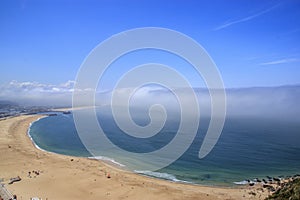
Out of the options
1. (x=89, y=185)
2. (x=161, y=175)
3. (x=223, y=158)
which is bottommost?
(x=89, y=185)

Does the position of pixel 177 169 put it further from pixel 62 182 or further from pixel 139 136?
pixel 139 136

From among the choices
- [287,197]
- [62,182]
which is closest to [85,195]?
[62,182]

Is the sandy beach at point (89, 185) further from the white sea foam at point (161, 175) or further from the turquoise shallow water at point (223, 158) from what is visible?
the turquoise shallow water at point (223, 158)

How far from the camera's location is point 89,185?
3077 cm

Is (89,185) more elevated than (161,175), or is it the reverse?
(161,175)

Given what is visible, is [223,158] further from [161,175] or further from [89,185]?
[89,185]

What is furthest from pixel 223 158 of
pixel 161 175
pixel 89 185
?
pixel 89 185

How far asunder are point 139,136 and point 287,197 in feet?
177

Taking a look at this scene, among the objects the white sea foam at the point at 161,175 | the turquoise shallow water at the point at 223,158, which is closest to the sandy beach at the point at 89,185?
the white sea foam at the point at 161,175

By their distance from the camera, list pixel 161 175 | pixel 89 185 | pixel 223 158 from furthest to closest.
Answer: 1. pixel 223 158
2. pixel 161 175
3. pixel 89 185

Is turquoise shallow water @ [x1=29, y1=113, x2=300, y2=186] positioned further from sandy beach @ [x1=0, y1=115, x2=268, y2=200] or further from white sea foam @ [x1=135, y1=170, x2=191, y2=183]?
sandy beach @ [x1=0, y1=115, x2=268, y2=200]

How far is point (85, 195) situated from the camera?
27.8 m

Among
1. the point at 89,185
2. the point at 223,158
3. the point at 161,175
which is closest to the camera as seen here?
the point at 89,185

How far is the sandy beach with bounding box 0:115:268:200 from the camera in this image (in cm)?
2792
